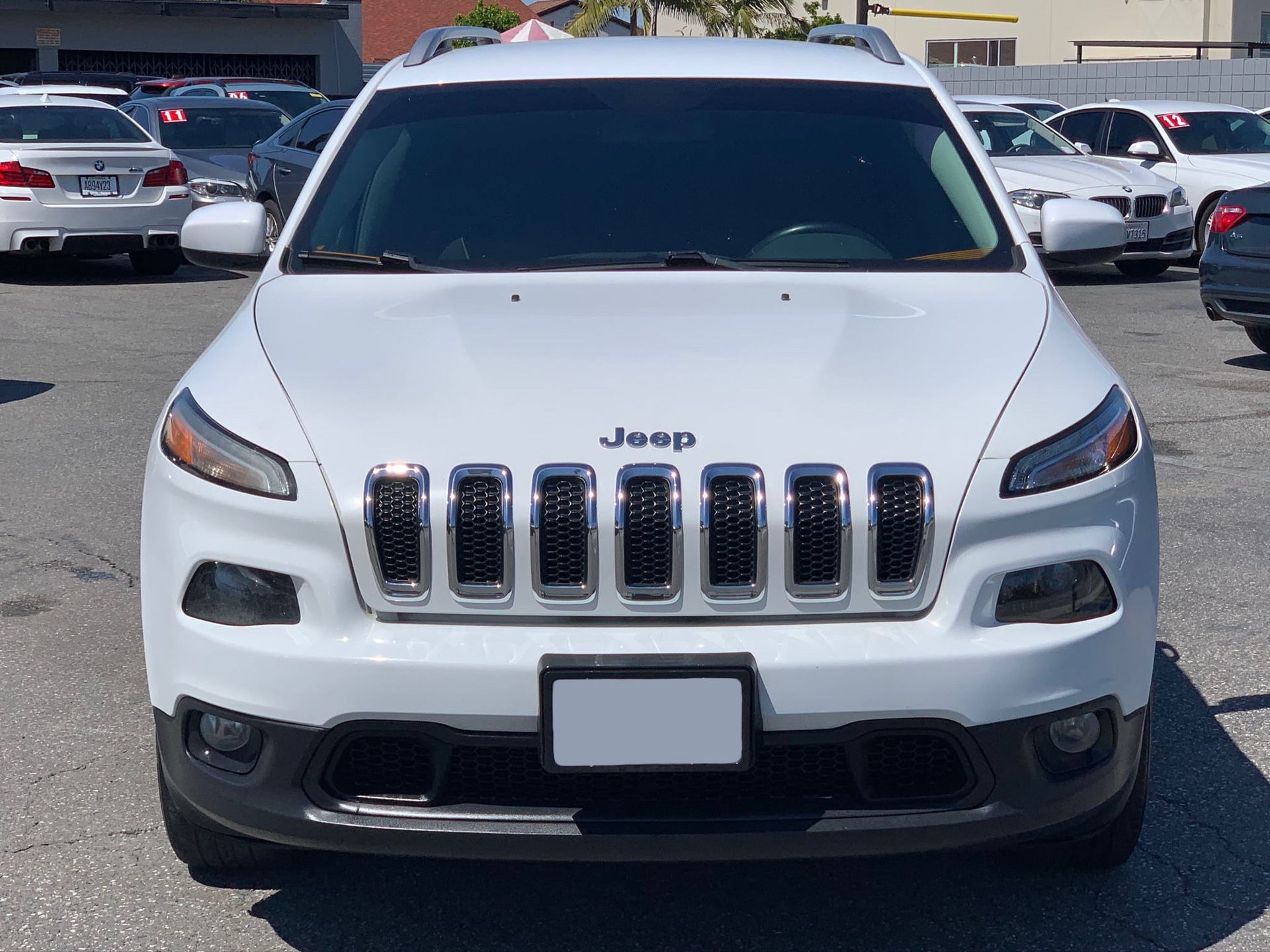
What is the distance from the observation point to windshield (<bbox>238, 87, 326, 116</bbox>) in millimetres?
20875

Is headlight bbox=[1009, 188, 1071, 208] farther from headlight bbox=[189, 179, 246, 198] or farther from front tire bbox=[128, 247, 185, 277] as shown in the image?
front tire bbox=[128, 247, 185, 277]

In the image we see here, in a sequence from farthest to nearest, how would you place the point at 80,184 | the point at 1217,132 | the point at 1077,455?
1. the point at 1217,132
2. the point at 80,184
3. the point at 1077,455

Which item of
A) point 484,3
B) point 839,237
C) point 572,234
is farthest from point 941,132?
point 484,3

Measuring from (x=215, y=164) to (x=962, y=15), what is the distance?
84.1ft

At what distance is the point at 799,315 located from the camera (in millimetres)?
3158

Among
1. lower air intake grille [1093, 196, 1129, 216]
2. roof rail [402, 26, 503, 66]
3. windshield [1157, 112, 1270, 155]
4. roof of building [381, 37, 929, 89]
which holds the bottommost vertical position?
lower air intake grille [1093, 196, 1129, 216]

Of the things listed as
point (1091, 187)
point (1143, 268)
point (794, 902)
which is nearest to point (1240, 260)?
point (1091, 187)

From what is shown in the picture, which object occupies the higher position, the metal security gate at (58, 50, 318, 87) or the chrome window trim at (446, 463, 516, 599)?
the chrome window trim at (446, 463, 516, 599)

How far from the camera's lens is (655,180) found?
151 inches

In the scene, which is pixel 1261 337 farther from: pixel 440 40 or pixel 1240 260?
pixel 440 40

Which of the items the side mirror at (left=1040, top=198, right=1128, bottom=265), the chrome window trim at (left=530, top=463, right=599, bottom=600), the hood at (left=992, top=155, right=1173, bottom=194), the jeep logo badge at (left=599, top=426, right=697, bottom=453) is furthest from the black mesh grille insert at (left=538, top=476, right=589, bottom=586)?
the hood at (left=992, top=155, right=1173, bottom=194)

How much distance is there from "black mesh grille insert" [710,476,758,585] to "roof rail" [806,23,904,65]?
2224 millimetres

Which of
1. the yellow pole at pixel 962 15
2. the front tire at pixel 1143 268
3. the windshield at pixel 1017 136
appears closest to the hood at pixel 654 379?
the windshield at pixel 1017 136

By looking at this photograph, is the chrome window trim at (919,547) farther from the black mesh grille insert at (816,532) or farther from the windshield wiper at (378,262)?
the windshield wiper at (378,262)
